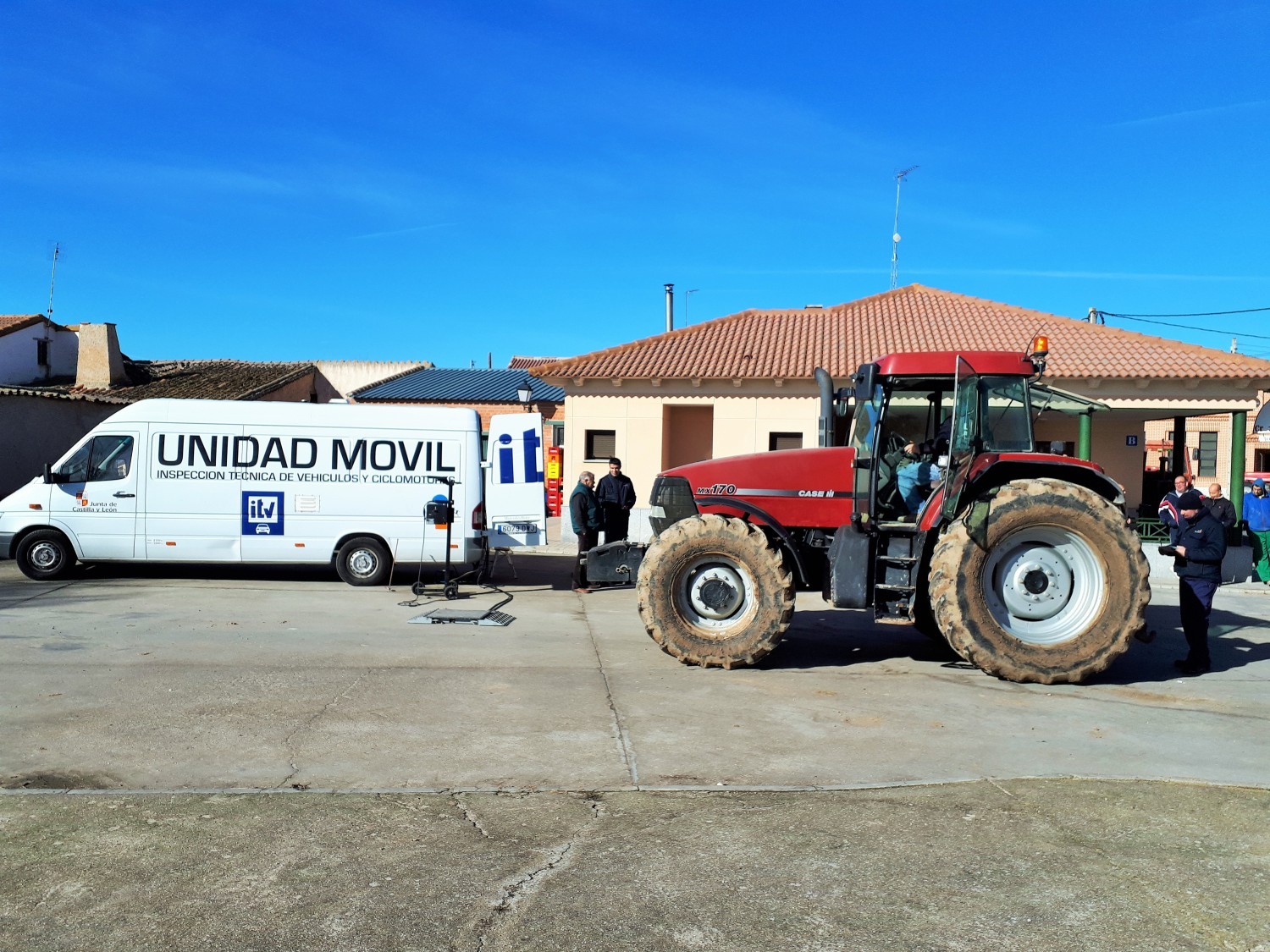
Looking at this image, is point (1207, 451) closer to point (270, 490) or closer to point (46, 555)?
point (270, 490)

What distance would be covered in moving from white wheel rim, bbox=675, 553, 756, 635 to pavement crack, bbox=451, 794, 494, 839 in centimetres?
357

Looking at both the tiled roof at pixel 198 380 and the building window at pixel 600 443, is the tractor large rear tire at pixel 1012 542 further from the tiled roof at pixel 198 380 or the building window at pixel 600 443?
the tiled roof at pixel 198 380

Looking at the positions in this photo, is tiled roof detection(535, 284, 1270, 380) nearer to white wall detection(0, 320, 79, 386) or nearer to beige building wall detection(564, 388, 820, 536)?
beige building wall detection(564, 388, 820, 536)

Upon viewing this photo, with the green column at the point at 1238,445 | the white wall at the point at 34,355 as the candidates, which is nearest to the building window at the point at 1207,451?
the green column at the point at 1238,445

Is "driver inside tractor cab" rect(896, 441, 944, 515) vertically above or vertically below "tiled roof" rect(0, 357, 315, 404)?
below

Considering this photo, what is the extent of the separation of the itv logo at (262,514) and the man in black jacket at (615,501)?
4.21 metres

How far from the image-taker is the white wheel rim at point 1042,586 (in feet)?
26.4

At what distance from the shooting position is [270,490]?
12.9 m

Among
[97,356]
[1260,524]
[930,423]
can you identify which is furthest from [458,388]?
[930,423]

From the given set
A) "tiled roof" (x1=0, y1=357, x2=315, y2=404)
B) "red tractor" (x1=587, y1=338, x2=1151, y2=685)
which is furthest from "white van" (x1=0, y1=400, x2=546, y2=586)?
"tiled roof" (x1=0, y1=357, x2=315, y2=404)

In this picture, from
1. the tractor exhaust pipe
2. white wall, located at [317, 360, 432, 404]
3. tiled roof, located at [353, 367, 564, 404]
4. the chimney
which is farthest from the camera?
white wall, located at [317, 360, 432, 404]

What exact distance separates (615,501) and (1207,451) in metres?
33.9

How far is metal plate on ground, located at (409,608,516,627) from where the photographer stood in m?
10.5

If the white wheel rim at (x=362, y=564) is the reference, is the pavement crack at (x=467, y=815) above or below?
below
